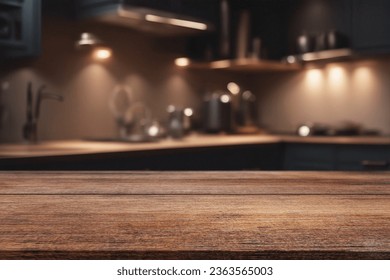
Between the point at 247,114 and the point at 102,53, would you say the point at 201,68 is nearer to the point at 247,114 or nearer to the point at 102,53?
the point at 247,114

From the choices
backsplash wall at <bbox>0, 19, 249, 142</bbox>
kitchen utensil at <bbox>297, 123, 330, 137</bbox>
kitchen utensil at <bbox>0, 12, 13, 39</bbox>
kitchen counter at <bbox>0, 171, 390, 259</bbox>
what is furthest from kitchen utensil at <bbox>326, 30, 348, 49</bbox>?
kitchen counter at <bbox>0, 171, 390, 259</bbox>

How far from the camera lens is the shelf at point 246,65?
3605 mm

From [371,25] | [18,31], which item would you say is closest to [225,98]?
[371,25]

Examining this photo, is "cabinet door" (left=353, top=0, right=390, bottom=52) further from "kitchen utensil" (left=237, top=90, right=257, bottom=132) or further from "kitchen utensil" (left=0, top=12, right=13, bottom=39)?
"kitchen utensil" (left=0, top=12, right=13, bottom=39)

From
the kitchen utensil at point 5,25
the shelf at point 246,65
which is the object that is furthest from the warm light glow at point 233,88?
the kitchen utensil at point 5,25

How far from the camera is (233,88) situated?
392 centimetres

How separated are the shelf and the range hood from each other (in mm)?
431

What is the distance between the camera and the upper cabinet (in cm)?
267

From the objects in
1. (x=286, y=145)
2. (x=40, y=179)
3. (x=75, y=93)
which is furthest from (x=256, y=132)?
(x=40, y=179)

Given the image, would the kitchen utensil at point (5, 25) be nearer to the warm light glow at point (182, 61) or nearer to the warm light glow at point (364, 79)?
the warm light glow at point (182, 61)

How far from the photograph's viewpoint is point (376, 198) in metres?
0.71

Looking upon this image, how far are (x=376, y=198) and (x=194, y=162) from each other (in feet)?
6.62

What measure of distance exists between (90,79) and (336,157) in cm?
152

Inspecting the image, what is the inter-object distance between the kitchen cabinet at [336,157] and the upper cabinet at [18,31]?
1.60 m
